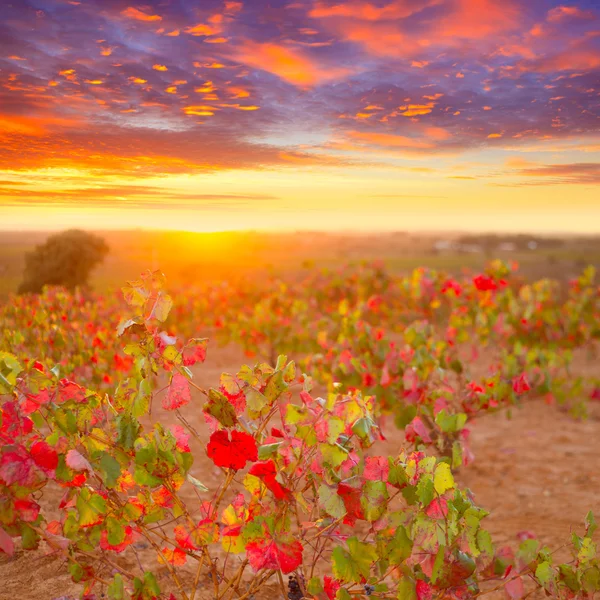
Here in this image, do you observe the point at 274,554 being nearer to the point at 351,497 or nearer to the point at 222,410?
the point at 351,497

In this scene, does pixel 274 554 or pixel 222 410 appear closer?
pixel 274 554

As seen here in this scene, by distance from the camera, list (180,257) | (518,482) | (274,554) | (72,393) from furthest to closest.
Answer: (180,257) < (518,482) < (72,393) < (274,554)

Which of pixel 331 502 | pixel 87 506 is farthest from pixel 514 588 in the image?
pixel 87 506

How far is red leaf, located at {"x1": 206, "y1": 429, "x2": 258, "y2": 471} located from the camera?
1830mm

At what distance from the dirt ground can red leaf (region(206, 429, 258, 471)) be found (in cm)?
136

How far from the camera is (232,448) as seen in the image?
6.04 feet

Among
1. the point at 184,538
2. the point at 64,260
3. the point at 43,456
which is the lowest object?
the point at 184,538

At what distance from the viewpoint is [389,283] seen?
1164cm

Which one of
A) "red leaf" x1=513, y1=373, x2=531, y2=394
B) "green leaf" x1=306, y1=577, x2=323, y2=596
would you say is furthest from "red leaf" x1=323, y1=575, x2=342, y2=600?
"red leaf" x1=513, y1=373, x2=531, y2=394

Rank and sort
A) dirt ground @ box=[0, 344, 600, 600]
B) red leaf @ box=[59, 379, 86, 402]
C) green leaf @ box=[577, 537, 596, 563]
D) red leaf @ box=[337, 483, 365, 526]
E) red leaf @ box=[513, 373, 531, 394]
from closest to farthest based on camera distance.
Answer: red leaf @ box=[337, 483, 365, 526] → green leaf @ box=[577, 537, 596, 563] → red leaf @ box=[59, 379, 86, 402] → dirt ground @ box=[0, 344, 600, 600] → red leaf @ box=[513, 373, 531, 394]

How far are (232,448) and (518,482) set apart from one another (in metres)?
4.08

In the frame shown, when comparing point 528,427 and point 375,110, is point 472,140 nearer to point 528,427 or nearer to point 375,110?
point 375,110

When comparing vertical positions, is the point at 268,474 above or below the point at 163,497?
above

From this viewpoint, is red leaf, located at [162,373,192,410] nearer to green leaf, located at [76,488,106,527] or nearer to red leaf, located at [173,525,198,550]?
green leaf, located at [76,488,106,527]
